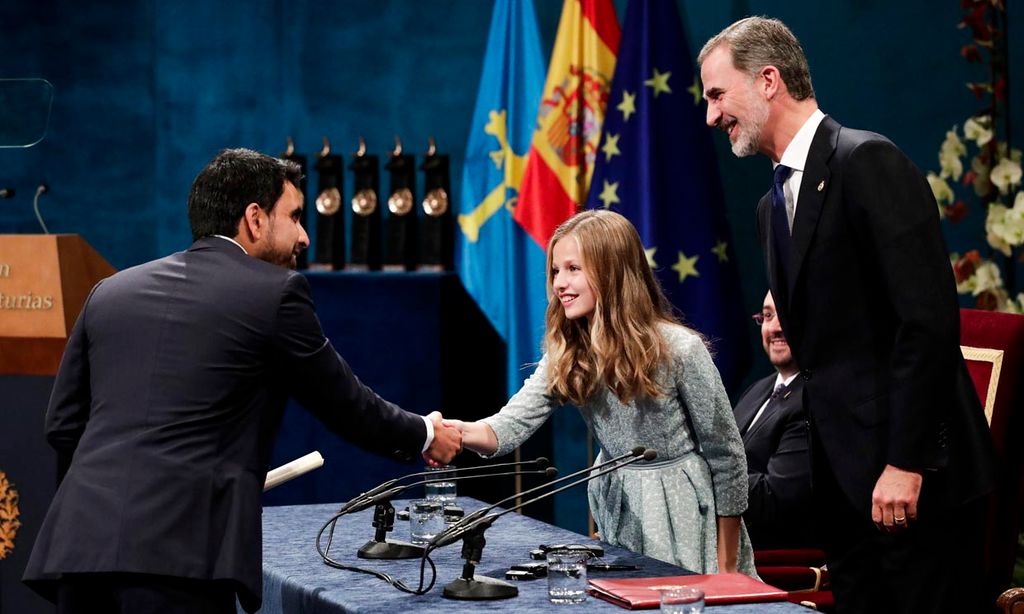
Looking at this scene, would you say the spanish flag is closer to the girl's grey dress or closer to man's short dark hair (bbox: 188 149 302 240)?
the girl's grey dress

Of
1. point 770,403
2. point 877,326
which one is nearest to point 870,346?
point 877,326

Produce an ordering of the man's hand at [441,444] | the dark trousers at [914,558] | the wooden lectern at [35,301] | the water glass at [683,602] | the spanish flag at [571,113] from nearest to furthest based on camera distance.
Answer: the water glass at [683,602] < the dark trousers at [914,558] < the man's hand at [441,444] < the wooden lectern at [35,301] < the spanish flag at [571,113]

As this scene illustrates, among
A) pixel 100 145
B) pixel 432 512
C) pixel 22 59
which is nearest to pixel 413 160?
pixel 100 145

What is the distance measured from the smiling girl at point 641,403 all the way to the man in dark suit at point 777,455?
520 millimetres

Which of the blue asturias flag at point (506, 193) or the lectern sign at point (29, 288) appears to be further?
the blue asturias flag at point (506, 193)

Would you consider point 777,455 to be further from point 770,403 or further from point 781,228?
point 781,228

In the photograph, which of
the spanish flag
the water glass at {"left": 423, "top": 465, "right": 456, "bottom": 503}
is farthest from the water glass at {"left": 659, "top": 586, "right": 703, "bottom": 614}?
the spanish flag

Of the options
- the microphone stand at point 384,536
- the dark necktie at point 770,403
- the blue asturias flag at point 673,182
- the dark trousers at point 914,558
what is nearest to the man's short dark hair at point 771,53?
the dark trousers at point 914,558

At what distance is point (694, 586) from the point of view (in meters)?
2.59

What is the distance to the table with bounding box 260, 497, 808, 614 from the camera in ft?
8.34

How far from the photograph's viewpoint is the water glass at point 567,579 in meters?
2.53

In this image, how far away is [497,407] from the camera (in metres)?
6.71

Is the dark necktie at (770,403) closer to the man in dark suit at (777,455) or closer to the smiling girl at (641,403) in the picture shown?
the man in dark suit at (777,455)

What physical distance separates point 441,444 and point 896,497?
1134 millimetres
